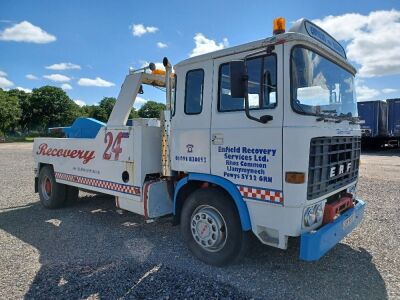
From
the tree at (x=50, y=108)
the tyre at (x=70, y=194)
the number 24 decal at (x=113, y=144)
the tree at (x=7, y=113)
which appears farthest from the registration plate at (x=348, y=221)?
the tree at (x=50, y=108)

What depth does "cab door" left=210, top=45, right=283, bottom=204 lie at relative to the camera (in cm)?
354

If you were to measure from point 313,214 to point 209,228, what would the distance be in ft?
4.28

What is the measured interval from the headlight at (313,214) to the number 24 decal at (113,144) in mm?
2890

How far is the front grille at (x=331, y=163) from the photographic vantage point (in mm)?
3527

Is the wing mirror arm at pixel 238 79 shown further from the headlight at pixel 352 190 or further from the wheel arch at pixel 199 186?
the headlight at pixel 352 190

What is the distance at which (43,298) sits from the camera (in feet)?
11.4

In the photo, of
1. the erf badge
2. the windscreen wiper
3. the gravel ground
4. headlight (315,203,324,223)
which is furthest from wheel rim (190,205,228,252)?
the windscreen wiper

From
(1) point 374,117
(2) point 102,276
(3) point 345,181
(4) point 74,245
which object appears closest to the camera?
(2) point 102,276

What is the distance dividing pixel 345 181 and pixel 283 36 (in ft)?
7.00

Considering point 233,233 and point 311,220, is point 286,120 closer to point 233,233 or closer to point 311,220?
point 311,220

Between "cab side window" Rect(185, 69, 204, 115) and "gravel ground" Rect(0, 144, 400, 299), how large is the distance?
80.1 inches

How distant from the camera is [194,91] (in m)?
4.40

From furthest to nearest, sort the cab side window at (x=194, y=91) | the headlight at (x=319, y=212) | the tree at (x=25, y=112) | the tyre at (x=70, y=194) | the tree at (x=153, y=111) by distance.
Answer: the tree at (x=25, y=112)
the tyre at (x=70, y=194)
the tree at (x=153, y=111)
the cab side window at (x=194, y=91)
the headlight at (x=319, y=212)

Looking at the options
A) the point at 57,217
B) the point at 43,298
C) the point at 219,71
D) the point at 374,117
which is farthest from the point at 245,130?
the point at 374,117
